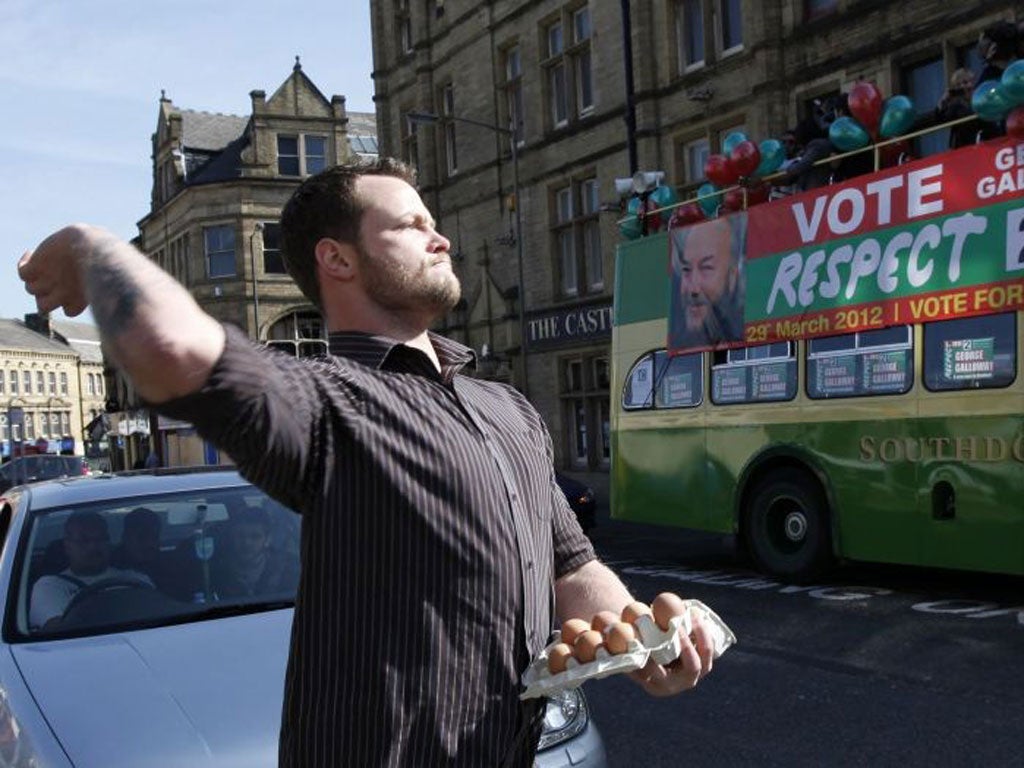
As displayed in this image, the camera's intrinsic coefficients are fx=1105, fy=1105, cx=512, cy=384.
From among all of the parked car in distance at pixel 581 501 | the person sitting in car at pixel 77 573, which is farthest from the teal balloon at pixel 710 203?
the person sitting in car at pixel 77 573

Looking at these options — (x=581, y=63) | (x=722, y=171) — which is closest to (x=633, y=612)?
(x=722, y=171)

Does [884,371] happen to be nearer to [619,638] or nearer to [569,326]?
[619,638]

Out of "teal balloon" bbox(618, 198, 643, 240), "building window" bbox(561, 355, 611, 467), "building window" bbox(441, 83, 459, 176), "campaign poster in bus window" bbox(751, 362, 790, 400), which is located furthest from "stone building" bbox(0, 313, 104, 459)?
"campaign poster in bus window" bbox(751, 362, 790, 400)

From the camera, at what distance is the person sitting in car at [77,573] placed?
14.1 feet

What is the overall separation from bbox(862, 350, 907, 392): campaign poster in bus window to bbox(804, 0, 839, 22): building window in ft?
33.7

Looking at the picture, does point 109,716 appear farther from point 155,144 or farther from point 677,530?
point 155,144

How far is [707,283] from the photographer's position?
1128 centimetres

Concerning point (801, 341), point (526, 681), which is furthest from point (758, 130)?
point (526, 681)

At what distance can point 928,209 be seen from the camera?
29.7 feet

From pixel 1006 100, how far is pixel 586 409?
51.4 ft

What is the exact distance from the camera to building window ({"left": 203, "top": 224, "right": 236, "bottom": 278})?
158 feet

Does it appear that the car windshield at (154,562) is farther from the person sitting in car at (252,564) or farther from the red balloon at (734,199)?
the red balloon at (734,199)

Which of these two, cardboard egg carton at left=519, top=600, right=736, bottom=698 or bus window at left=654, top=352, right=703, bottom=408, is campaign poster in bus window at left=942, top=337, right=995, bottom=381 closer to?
bus window at left=654, top=352, right=703, bottom=408

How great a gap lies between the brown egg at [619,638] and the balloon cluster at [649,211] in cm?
1076
